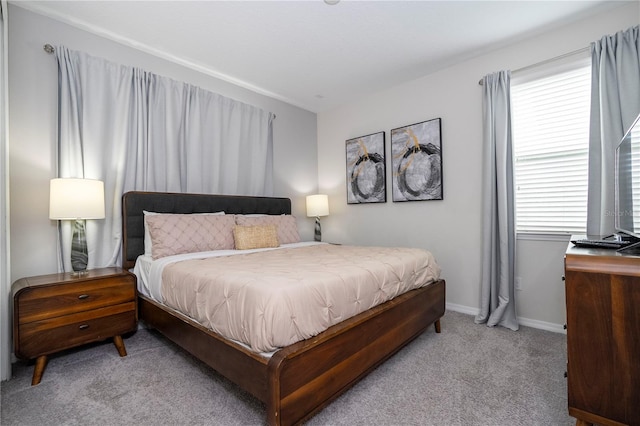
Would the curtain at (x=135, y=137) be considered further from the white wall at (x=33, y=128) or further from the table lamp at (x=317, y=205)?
the table lamp at (x=317, y=205)

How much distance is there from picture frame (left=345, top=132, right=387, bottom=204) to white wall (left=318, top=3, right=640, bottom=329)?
0.10m

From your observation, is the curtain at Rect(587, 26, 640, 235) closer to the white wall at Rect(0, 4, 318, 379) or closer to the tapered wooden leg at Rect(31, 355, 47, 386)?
the tapered wooden leg at Rect(31, 355, 47, 386)

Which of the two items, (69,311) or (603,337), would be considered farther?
(69,311)

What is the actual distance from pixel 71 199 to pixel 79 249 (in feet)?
1.33

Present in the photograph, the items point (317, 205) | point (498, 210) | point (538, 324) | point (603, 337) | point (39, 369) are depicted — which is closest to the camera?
point (603, 337)

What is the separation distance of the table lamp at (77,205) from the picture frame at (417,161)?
3116 millimetres

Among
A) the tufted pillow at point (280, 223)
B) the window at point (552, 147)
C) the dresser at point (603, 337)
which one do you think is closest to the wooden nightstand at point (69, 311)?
the tufted pillow at point (280, 223)

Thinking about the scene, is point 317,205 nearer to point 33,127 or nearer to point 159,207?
point 159,207

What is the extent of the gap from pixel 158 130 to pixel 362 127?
2585mm

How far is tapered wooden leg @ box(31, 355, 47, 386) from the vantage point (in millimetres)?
1887

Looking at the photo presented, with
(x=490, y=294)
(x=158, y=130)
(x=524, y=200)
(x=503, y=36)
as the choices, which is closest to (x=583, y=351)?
(x=490, y=294)

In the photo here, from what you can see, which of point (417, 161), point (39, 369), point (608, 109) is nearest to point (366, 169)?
point (417, 161)

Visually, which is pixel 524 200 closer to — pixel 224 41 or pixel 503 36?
pixel 503 36

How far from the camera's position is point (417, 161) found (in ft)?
11.8
